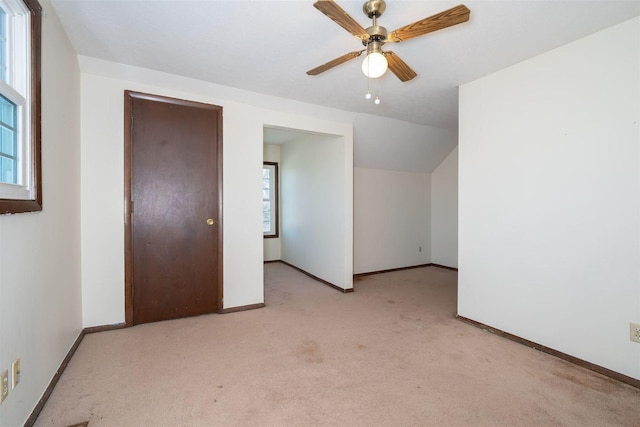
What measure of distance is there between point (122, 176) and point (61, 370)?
61.9 inches

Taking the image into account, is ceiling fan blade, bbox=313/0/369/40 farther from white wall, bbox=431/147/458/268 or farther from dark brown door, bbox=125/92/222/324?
white wall, bbox=431/147/458/268

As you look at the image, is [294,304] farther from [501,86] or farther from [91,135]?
[501,86]

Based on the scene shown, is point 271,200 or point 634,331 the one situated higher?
point 271,200

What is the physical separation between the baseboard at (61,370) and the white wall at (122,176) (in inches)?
2.0

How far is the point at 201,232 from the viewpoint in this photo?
3.07m

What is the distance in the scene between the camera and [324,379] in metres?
1.99

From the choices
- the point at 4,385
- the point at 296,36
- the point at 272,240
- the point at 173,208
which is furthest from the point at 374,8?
the point at 272,240

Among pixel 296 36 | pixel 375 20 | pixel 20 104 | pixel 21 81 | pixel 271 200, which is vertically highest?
pixel 296 36

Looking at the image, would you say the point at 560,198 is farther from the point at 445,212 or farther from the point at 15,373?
the point at 15,373

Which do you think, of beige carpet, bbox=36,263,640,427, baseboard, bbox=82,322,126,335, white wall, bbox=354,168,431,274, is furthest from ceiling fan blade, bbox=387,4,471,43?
white wall, bbox=354,168,431,274

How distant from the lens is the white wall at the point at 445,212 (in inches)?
213

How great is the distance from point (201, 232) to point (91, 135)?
125cm

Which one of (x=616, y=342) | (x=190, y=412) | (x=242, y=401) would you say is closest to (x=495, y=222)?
(x=616, y=342)

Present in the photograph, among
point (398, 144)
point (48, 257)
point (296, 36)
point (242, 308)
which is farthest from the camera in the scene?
point (398, 144)
